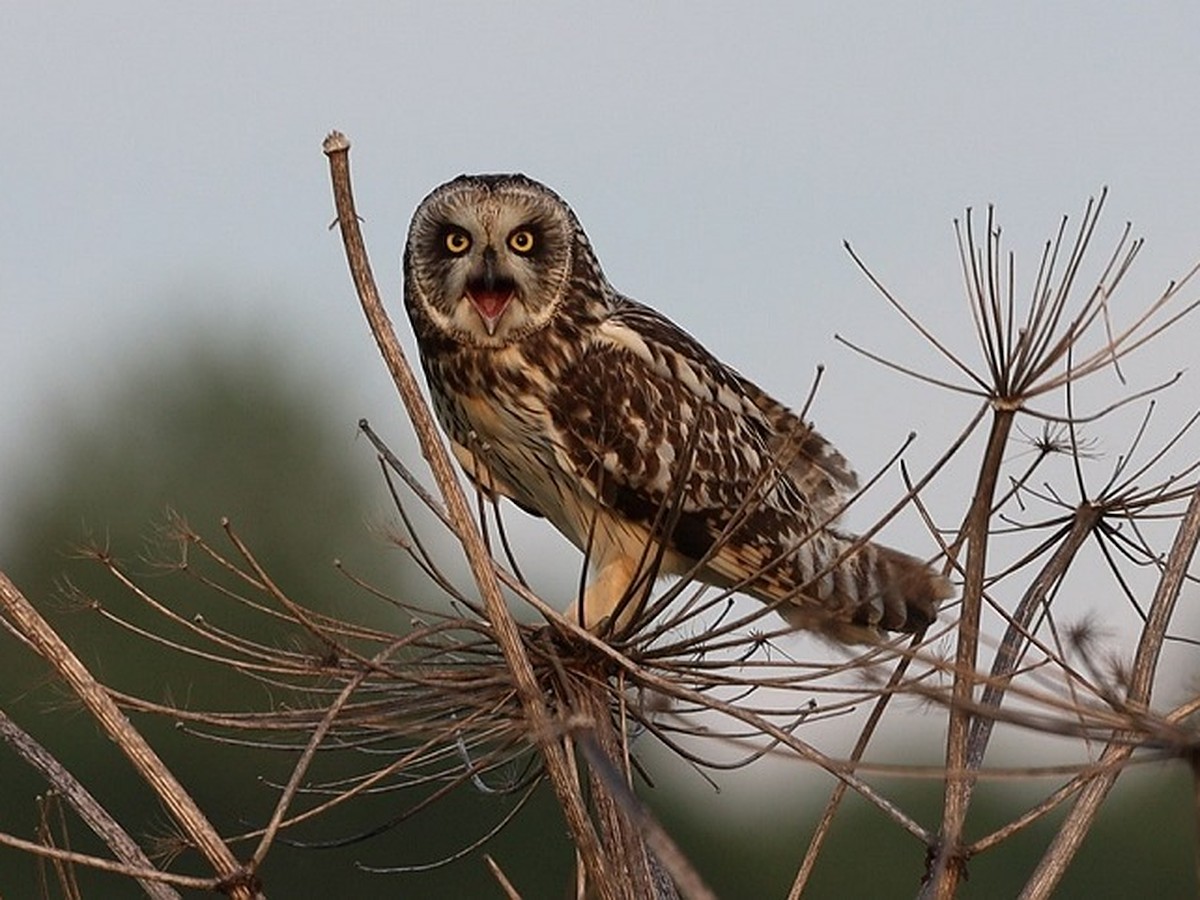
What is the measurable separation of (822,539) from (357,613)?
28.2m

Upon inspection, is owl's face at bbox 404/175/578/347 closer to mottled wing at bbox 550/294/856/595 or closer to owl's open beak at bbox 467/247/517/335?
owl's open beak at bbox 467/247/517/335

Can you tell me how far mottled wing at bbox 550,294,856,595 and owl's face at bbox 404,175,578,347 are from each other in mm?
231

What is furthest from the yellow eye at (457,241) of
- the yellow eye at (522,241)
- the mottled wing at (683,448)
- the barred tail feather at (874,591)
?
the barred tail feather at (874,591)

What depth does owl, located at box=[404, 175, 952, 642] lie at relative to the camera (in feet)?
23.5

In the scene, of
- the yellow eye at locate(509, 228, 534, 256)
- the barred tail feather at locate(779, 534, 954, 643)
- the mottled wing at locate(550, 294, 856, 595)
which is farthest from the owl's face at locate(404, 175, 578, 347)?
the barred tail feather at locate(779, 534, 954, 643)

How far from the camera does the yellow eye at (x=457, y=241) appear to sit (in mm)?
7137

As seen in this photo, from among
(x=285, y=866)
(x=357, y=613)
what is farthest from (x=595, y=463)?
(x=285, y=866)

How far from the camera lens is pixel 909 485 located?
4895 millimetres

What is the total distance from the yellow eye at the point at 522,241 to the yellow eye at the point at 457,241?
0.17 m

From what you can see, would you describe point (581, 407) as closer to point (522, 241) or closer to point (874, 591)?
point (522, 241)

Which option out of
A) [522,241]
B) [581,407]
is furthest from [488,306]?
[581,407]

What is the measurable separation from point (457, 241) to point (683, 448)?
2.82ft

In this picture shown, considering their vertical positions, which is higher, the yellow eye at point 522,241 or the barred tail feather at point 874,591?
the yellow eye at point 522,241

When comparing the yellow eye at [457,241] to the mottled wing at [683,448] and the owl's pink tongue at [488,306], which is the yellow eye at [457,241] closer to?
the owl's pink tongue at [488,306]
